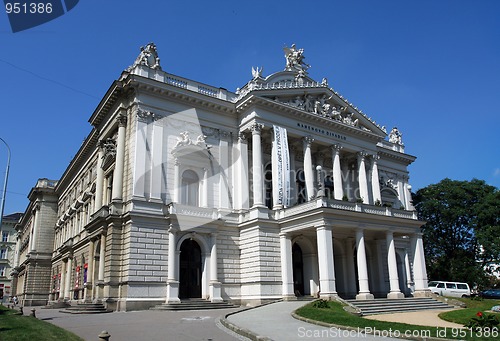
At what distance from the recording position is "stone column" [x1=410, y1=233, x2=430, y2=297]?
33156 mm

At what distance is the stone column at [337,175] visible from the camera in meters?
37.3

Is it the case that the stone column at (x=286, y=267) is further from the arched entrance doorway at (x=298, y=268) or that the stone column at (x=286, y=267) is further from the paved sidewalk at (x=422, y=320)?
the paved sidewalk at (x=422, y=320)

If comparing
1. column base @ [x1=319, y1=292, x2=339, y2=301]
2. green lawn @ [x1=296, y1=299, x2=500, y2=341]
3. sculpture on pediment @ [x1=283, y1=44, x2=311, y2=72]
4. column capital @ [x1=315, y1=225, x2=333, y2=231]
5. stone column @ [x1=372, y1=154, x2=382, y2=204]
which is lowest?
green lawn @ [x1=296, y1=299, x2=500, y2=341]

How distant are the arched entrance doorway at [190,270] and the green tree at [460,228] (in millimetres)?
34066

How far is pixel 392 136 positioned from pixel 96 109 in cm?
3373

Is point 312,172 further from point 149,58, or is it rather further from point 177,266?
point 149,58

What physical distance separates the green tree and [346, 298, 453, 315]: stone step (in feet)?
72.4

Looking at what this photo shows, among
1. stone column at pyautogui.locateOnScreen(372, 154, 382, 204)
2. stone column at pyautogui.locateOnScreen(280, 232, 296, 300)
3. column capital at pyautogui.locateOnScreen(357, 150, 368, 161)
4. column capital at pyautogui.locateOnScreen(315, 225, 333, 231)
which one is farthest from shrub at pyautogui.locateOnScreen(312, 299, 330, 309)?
column capital at pyautogui.locateOnScreen(357, 150, 368, 161)

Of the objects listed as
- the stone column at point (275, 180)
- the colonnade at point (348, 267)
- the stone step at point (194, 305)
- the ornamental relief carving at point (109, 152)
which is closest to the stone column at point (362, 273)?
the colonnade at point (348, 267)

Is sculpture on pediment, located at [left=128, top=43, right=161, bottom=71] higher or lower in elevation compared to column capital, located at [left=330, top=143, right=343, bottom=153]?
higher

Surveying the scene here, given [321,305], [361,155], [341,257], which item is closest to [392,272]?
[341,257]

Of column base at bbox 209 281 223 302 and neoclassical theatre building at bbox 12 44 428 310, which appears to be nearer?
neoclassical theatre building at bbox 12 44 428 310

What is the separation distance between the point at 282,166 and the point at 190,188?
7521 millimetres

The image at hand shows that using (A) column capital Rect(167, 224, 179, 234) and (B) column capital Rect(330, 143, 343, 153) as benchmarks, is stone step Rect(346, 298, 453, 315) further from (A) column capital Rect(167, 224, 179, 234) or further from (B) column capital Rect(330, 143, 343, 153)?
(B) column capital Rect(330, 143, 343, 153)
